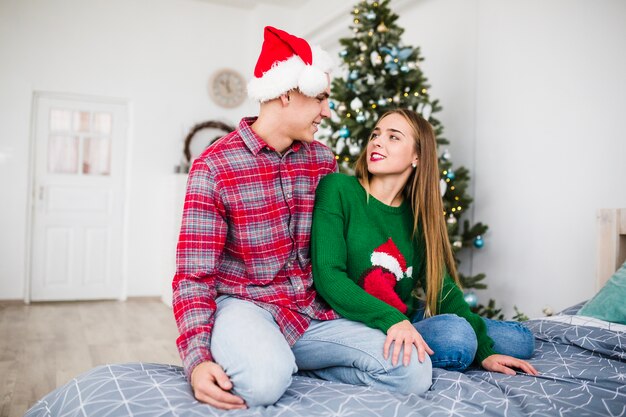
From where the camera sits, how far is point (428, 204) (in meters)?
1.86

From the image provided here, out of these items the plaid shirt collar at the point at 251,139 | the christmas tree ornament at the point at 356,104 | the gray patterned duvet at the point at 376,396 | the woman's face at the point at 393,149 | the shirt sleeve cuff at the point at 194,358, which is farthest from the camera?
the christmas tree ornament at the point at 356,104

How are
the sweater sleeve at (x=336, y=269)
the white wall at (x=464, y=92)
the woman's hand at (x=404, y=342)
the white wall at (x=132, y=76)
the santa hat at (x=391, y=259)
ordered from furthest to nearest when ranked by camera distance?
the white wall at (x=132, y=76) < the white wall at (x=464, y=92) < the santa hat at (x=391, y=259) < the sweater sleeve at (x=336, y=269) < the woman's hand at (x=404, y=342)

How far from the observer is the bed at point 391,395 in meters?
1.17

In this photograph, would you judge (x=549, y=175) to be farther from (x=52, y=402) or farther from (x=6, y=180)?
(x=6, y=180)

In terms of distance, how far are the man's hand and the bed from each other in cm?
3

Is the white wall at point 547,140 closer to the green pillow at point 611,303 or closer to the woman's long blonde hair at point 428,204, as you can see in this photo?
the green pillow at point 611,303

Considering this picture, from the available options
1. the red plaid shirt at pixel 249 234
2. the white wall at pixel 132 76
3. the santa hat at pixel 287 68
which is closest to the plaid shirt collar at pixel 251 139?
the red plaid shirt at pixel 249 234

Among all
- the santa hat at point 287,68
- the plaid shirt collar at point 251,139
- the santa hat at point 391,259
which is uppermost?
the santa hat at point 287,68

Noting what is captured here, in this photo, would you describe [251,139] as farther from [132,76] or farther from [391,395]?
[132,76]

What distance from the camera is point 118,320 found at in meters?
4.33

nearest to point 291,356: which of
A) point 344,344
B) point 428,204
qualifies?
point 344,344

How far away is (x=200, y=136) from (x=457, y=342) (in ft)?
14.6

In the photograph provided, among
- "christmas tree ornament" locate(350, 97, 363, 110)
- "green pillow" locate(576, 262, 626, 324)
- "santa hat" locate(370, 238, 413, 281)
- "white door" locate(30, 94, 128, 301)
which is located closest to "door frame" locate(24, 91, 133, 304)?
"white door" locate(30, 94, 128, 301)

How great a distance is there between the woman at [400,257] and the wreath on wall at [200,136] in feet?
12.4
